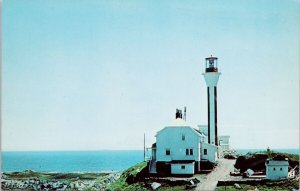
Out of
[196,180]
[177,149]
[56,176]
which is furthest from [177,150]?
[56,176]

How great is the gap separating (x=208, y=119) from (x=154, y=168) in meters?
2.54

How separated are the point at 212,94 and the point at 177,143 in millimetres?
2127

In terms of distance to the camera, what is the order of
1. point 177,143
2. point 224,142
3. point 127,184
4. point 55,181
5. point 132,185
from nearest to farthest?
point 132,185, point 127,184, point 177,143, point 55,181, point 224,142

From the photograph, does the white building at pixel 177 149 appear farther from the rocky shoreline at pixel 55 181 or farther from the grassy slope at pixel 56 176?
the grassy slope at pixel 56 176

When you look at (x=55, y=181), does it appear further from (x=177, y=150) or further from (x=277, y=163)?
(x=277, y=163)

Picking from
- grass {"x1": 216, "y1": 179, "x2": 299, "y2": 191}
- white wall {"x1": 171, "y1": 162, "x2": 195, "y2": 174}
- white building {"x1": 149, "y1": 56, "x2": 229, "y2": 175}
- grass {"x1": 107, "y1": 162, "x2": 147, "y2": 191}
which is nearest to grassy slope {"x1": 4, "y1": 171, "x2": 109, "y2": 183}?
grass {"x1": 107, "y1": 162, "x2": 147, "y2": 191}

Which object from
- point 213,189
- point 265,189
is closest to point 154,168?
point 213,189

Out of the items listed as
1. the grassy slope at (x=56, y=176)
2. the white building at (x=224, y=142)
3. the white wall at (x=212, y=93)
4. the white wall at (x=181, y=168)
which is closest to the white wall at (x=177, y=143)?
the white wall at (x=181, y=168)

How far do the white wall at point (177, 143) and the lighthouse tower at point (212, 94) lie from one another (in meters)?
1.64

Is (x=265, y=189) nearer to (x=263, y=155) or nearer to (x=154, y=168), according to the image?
(x=263, y=155)

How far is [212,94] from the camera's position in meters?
15.5

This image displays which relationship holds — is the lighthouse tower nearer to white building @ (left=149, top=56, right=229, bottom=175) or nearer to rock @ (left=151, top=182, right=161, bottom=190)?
white building @ (left=149, top=56, right=229, bottom=175)

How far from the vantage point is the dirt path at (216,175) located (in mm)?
12953

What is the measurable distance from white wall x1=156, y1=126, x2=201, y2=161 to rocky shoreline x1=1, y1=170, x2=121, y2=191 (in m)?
1.94
